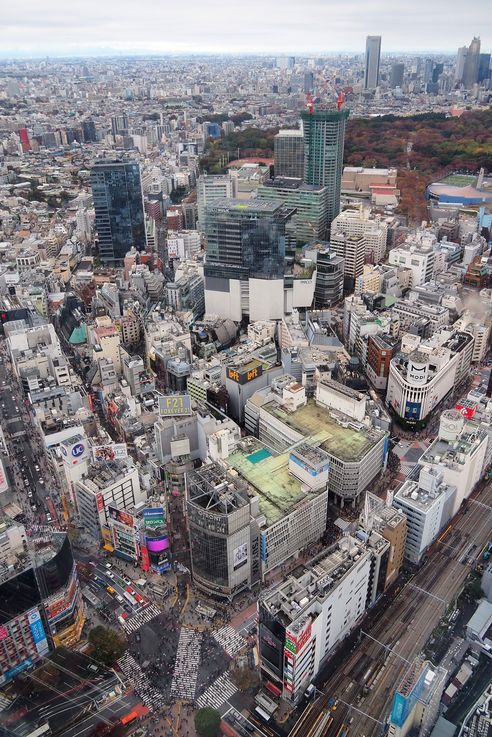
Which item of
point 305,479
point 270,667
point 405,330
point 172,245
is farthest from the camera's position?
point 172,245

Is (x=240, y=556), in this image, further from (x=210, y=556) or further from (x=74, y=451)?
(x=74, y=451)

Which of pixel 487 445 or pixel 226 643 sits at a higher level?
pixel 487 445

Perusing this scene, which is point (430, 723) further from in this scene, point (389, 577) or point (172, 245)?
point (172, 245)

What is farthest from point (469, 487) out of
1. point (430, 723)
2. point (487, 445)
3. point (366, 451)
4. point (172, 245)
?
point (172, 245)

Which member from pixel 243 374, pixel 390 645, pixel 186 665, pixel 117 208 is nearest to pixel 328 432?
pixel 243 374

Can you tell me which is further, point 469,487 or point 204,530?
point 469,487

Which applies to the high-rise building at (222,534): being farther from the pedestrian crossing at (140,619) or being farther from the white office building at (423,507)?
the white office building at (423,507)

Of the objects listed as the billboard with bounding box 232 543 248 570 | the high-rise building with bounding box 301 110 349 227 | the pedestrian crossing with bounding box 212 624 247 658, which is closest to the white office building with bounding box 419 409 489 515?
the billboard with bounding box 232 543 248 570
